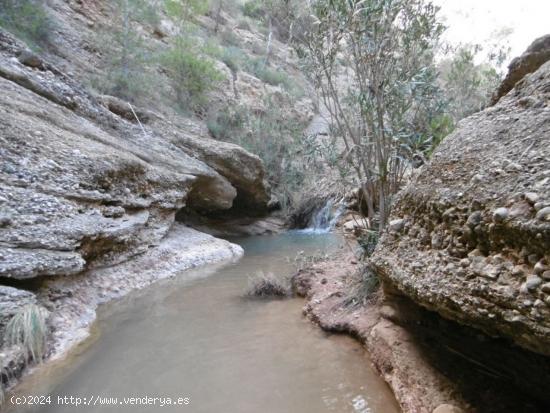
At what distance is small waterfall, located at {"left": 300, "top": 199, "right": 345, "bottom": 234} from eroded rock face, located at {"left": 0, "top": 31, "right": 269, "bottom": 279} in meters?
6.39

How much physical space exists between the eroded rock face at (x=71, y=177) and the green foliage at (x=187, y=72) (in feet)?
17.1

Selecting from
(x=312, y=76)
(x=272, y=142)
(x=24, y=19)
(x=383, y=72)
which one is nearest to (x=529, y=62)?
(x=383, y=72)

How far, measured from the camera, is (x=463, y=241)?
7.06 ft

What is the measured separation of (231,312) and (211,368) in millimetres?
1575

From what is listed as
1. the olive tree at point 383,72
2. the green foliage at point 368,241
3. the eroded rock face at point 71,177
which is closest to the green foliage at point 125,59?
the eroded rock face at point 71,177

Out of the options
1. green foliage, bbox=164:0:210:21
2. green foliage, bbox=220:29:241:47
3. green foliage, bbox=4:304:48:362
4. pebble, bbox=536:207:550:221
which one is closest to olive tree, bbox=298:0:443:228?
pebble, bbox=536:207:550:221

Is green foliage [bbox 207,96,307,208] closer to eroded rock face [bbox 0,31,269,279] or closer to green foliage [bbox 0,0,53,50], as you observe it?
eroded rock face [bbox 0,31,269,279]

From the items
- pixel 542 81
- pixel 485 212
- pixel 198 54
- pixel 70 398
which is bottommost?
pixel 70 398

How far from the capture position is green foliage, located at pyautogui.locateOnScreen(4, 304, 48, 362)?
10.8 feet

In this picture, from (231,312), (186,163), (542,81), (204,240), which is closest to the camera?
(542,81)

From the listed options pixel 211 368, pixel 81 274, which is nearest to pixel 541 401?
pixel 211 368

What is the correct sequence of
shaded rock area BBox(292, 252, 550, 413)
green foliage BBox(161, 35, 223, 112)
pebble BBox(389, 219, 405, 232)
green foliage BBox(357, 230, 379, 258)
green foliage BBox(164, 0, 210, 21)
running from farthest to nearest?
green foliage BBox(164, 0, 210, 21) < green foliage BBox(161, 35, 223, 112) < green foliage BBox(357, 230, 379, 258) < pebble BBox(389, 219, 405, 232) < shaded rock area BBox(292, 252, 550, 413)

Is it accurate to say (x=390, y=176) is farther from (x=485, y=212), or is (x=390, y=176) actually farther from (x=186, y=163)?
(x=186, y=163)

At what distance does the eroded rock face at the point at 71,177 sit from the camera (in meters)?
4.73
